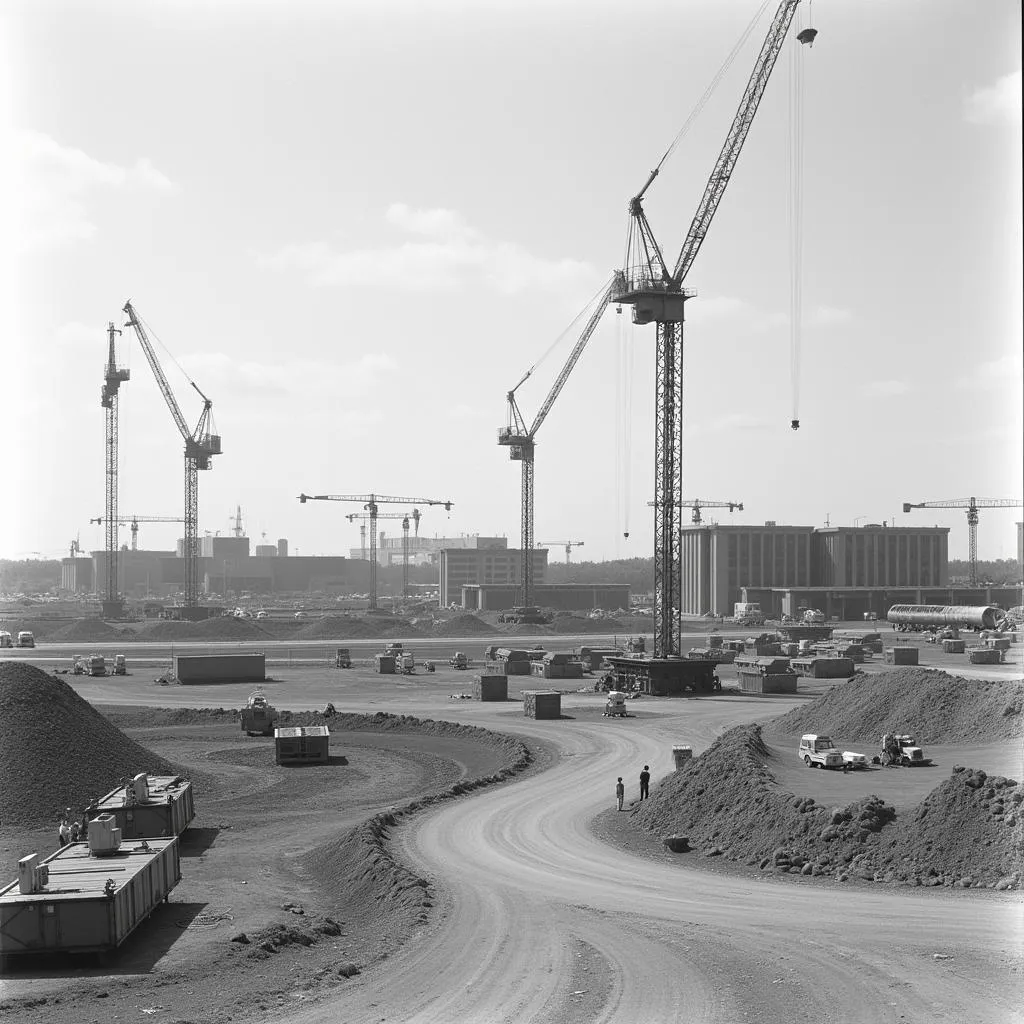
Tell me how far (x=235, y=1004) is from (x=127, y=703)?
69.1 meters


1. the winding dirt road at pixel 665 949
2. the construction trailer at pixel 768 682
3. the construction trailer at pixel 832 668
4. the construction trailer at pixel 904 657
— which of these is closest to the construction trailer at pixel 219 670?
the construction trailer at pixel 768 682

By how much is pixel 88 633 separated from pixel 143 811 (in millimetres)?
143296

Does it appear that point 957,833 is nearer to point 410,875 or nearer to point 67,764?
point 410,875

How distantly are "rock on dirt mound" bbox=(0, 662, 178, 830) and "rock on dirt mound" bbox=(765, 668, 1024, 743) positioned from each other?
3401 centimetres

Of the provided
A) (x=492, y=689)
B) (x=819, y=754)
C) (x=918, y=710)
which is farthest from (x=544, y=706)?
(x=819, y=754)

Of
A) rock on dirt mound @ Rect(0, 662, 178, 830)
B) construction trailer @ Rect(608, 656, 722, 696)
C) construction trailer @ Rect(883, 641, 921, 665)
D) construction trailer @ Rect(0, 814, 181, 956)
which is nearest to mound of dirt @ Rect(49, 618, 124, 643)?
construction trailer @ Rect(608, 656, 722, 696)

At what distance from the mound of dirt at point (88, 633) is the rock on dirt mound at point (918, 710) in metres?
123

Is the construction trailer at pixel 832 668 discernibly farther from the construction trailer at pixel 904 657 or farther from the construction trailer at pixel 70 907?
the construction trailer at pixel 70 907

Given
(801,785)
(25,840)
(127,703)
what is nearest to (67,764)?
(25,840)

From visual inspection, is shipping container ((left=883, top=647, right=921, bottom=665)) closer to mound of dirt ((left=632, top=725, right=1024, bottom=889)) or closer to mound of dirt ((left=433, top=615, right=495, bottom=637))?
mound of dirt ((left=433, top=615, right=495, bottom=637))

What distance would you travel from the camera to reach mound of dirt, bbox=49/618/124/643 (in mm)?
170500

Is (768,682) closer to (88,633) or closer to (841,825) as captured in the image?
(841,825)

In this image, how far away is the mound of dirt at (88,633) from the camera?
17050cm

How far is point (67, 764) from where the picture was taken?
162ft
